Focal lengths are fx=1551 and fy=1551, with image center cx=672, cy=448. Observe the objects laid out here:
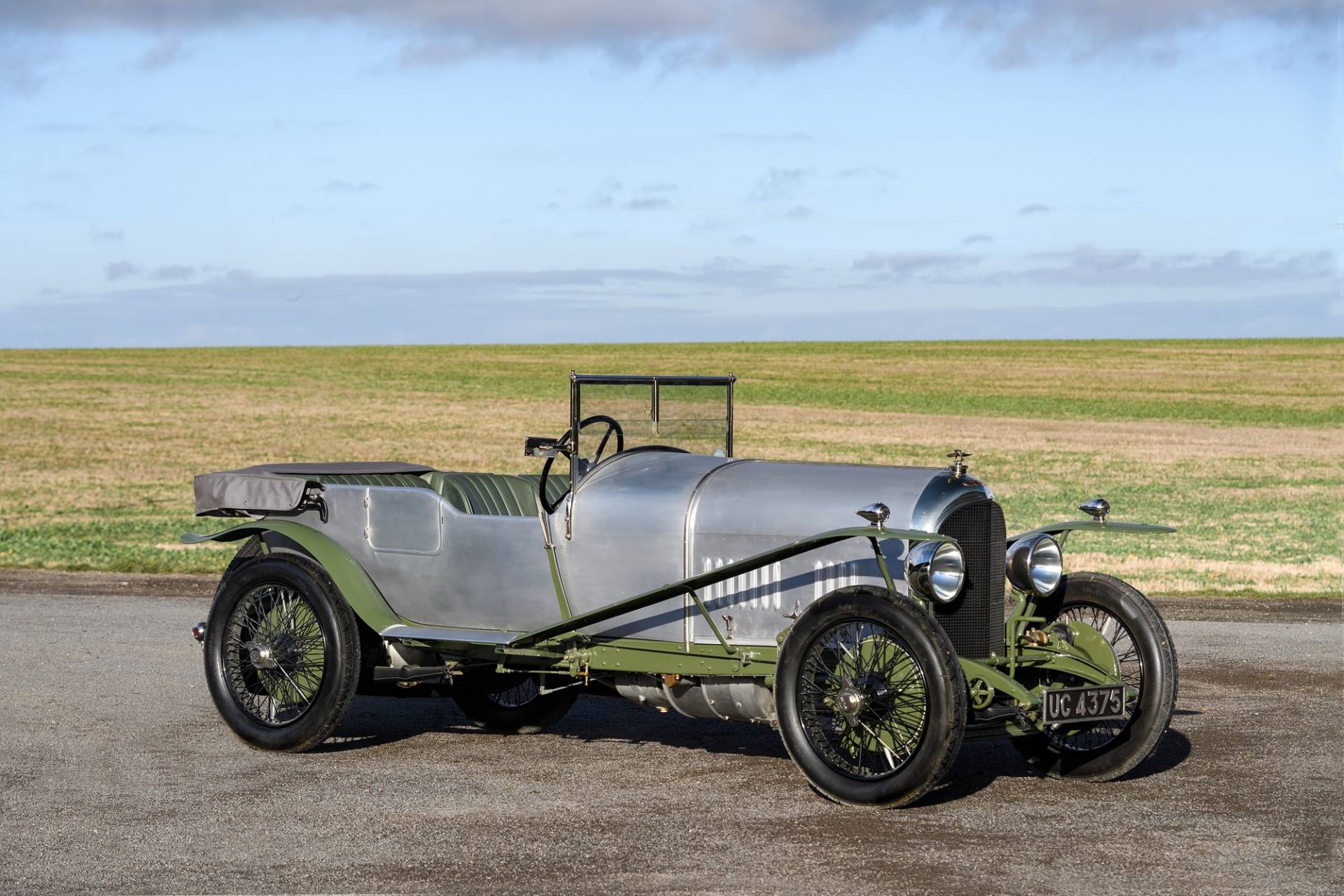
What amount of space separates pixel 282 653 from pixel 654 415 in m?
2.26

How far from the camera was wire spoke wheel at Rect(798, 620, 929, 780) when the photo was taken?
641 centimetres

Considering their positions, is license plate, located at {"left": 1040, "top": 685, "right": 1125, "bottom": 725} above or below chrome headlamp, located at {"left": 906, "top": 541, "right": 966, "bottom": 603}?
below

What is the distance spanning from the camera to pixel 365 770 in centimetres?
741

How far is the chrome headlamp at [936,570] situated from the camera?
6574mm

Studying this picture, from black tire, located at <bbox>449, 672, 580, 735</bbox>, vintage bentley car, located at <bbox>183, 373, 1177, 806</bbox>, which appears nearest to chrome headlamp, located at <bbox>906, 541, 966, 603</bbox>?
vintage bentley car, located at <bbox>183, 373, 1177, 806</bbox>

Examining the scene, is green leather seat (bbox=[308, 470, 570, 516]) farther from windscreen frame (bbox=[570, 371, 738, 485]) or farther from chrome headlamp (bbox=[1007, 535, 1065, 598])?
chrome headlamp (bbox=[1007, 535, 1065, 598])

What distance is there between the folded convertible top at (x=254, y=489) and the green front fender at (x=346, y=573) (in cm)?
12

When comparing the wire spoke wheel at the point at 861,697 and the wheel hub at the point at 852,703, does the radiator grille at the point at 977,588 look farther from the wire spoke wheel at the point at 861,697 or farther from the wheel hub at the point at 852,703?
the wheel hub at the point at 852,703

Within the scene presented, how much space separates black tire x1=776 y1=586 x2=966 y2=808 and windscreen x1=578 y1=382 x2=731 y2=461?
5.50ft

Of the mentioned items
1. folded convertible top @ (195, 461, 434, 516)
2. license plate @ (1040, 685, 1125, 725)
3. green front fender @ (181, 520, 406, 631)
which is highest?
folded convertible top @ (195, 461, 434, 516)

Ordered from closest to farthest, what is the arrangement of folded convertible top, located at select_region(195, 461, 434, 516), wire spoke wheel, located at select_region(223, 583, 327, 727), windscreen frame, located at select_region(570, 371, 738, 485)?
windscreen frame, located at select_region(570, 371, 738, 485) < wire spoke wheel, located at select_region(223, 583, 327, 727) < folded convertible top, located at select_region(195, 461, 434, 516)

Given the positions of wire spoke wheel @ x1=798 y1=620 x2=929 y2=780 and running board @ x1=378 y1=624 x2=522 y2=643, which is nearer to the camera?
wire spoke wheel @ x1=798 y1=620 x2=929 y2=780

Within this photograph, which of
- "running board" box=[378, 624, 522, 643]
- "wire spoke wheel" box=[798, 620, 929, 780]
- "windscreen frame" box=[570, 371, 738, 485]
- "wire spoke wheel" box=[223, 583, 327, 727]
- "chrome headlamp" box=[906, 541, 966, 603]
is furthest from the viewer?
"wire spoke wheel" box=[223, 583, 327, 727]

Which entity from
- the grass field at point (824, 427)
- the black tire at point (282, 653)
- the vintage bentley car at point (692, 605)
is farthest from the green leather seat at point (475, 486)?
the grass field at point (824, 427)
